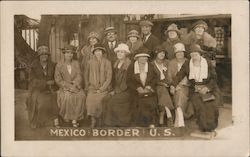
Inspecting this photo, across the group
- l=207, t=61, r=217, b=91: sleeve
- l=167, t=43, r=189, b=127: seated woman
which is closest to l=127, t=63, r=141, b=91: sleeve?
l=167, t=43, r=189, b=127: seated woman

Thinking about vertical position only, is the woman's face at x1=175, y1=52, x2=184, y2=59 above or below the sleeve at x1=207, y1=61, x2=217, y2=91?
above

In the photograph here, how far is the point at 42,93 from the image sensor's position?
3.94ft

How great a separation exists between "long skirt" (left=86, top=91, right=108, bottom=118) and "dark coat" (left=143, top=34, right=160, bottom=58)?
7.4 inches

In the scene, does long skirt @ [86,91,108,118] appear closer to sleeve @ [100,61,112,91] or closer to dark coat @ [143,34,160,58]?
sleeve @ [100,61,112,91]

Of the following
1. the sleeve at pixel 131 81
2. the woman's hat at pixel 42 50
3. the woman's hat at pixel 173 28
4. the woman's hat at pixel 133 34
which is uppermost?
the woman's hat at pixel 173 28

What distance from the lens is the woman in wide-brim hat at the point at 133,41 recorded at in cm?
121

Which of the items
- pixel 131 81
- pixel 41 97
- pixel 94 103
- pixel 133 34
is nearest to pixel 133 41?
pixel 133 34

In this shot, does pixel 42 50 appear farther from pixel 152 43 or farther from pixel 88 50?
pixel 152 43

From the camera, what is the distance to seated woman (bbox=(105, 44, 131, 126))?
47.4 inches

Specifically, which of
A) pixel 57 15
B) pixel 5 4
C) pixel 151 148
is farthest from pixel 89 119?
pixel 5 4

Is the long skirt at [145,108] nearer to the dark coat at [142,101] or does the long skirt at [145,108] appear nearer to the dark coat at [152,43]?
the dark coat at [142,101]

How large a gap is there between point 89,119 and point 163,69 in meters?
0.27

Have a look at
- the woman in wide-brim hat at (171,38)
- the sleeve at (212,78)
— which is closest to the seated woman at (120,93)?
the woman in wide-brim hat at (171,38)

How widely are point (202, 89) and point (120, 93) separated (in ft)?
0.82
